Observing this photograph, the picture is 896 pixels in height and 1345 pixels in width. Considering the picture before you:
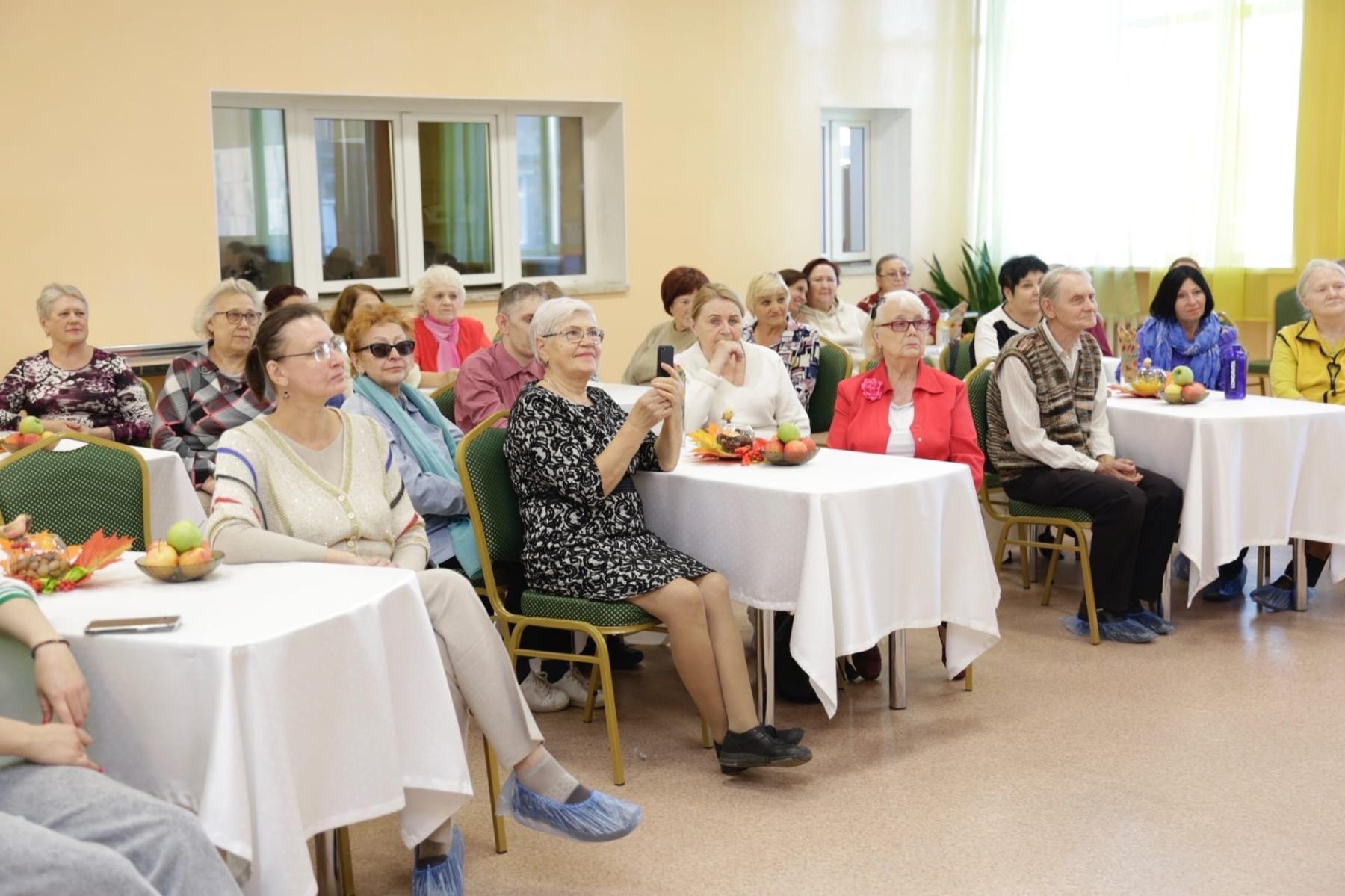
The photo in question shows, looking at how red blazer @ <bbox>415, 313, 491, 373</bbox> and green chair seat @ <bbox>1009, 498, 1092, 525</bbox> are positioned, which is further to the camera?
red blazer @ <bbox>415, 313, 491, 373</bbox>

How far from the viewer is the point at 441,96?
7465 mm

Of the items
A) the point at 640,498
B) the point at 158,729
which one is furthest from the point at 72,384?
the point at 158,729

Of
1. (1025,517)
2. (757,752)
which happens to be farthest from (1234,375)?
(757,752)

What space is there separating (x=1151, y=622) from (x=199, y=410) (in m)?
3.21

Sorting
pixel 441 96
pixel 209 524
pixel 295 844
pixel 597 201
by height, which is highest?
pixel 441 96

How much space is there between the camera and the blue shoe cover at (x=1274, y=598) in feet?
16.8

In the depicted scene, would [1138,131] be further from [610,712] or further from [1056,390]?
[610,712]

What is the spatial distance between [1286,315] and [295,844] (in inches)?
271

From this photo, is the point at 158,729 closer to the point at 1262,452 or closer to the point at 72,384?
the point at 72,384

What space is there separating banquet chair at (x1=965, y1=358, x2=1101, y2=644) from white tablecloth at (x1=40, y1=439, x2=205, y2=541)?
2.45 m

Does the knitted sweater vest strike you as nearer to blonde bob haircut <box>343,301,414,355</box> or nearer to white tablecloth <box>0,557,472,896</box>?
blonde bob haircut <box>343,301,414,355</box>

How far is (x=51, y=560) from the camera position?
2.64 m

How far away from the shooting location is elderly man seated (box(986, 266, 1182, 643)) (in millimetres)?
4773

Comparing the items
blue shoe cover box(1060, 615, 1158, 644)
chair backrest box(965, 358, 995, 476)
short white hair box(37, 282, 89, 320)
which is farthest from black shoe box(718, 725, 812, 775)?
short white hair box(37, 282, 89, 320)
